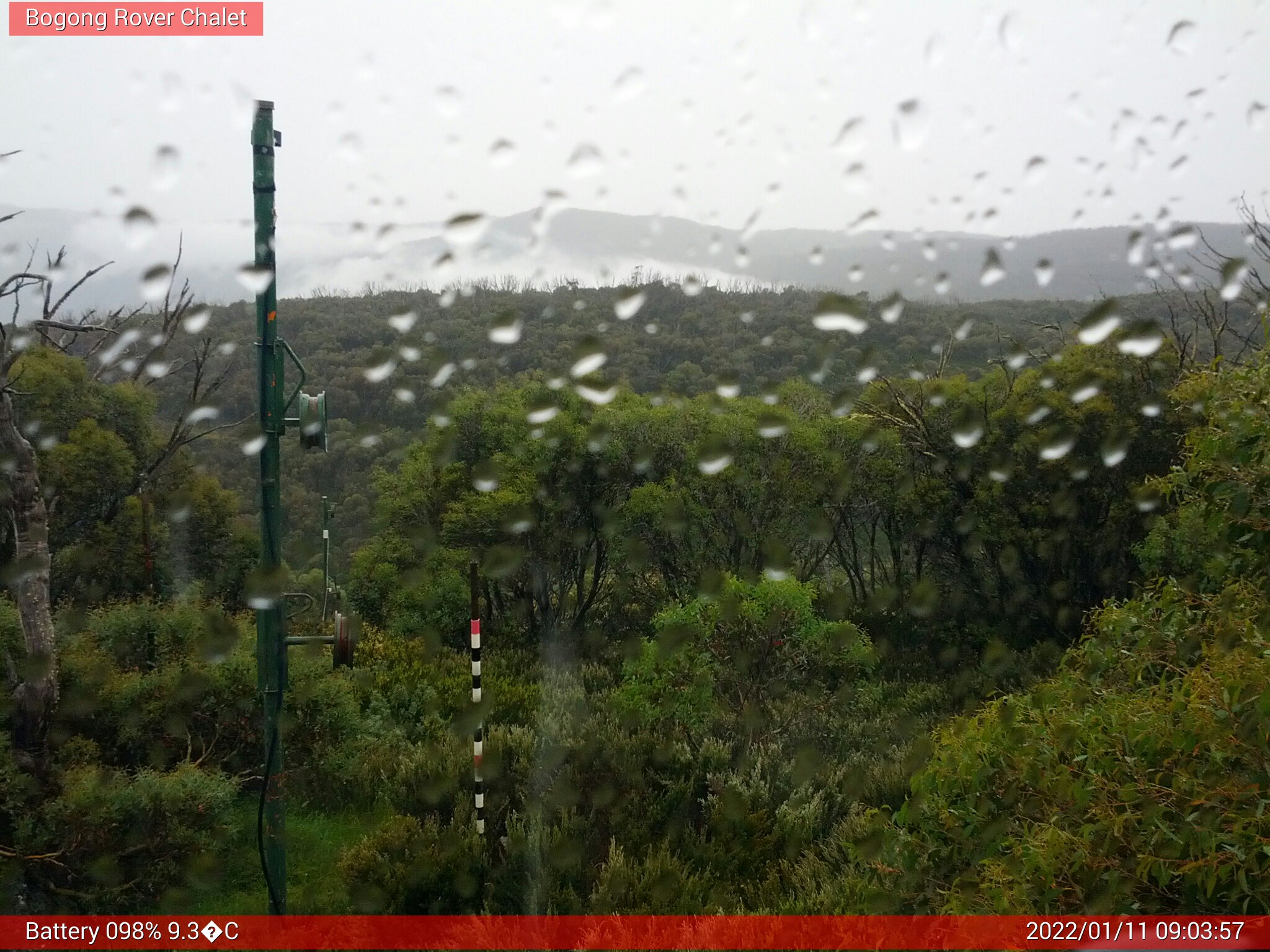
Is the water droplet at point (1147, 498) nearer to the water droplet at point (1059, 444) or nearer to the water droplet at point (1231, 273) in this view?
the water droplet at point (1059, 444)

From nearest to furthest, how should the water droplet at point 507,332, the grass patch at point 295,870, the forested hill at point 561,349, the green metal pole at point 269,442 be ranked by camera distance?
the green metal pole at point 269,442 → the grass patch at point 295,870 → the forested hill at point 561,349 → the water droplet at point 507,332

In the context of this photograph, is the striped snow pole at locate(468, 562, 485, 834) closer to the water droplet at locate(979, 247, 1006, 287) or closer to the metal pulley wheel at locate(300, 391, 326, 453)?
the metal pulley wheel at locate(300, 391, 326, 453)

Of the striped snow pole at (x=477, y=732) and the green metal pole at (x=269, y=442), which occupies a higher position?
the green metal pole at (x=269, y=442)

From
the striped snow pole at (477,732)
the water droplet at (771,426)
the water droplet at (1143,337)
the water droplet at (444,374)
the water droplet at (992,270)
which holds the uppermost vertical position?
the water droplet at (992,270)

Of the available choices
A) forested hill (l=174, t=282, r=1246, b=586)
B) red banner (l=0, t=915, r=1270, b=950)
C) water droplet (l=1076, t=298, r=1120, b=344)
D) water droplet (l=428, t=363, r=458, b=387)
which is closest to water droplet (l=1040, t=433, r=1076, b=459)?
forested hill (l=174, t=282, r=1246, b=586)

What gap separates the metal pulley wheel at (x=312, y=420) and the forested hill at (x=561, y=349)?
614 cm

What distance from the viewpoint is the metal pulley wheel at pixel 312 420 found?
4926 mm

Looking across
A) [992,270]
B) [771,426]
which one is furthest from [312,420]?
[771,426]

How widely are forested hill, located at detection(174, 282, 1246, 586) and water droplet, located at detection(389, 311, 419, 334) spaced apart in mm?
101

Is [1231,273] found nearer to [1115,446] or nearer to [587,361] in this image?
[1115,446]

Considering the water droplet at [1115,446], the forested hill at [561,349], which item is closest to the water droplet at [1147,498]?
the water droplet at [1115,446]

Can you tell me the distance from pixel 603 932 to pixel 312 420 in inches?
129

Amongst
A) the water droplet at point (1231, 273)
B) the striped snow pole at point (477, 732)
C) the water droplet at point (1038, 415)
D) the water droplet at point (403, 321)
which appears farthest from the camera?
the water droplet at point (403, 321)

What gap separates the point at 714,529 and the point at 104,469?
8.75 meters
